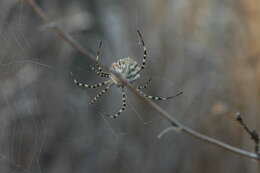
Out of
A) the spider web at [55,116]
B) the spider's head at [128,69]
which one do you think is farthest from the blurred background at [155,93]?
the spider's head at [128,69]

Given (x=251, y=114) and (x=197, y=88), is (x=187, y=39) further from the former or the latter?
(x=251, y=114)

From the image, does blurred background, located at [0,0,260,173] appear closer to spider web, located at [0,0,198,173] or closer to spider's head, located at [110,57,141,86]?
spider web, located at [0,0,198,173]

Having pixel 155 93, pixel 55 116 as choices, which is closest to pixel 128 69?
pixel 155 93

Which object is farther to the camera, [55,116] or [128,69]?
[55,116]

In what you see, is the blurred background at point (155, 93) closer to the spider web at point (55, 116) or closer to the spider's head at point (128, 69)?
the spider web at point (55, 116)

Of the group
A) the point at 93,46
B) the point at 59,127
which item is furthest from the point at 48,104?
the point at 93,46

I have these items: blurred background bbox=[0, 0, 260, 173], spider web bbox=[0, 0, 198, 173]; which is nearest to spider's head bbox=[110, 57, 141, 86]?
spider web bbox=[0, 0, 198, 173]

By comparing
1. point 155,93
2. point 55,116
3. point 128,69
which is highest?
point 128,69

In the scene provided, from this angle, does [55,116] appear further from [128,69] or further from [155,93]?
[128,69]
